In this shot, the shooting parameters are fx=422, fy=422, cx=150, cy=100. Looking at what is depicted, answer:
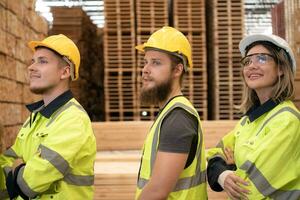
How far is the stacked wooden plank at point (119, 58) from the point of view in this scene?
27.4 ft

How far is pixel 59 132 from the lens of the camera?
8.55 ft

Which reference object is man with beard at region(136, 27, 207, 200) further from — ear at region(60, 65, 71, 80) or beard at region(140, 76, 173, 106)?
ear at region(60, 65, 71, 80)

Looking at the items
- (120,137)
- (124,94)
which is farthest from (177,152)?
(124,94)

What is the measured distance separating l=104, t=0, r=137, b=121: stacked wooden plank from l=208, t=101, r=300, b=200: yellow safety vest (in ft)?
19.9

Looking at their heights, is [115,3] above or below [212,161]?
above

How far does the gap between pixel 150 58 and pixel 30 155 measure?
1.02 metres

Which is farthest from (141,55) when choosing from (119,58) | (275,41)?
(275,41)

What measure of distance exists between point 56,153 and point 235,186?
3.50 ft

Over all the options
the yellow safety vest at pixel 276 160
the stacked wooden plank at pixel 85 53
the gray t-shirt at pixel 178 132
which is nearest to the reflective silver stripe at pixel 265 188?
the yellow safety vest at pixel 276 160

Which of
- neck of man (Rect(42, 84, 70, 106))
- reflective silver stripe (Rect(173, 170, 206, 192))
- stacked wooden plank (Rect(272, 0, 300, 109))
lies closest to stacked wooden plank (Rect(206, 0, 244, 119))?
stacked wooden plank (Rect(272, 0, 300, 109))

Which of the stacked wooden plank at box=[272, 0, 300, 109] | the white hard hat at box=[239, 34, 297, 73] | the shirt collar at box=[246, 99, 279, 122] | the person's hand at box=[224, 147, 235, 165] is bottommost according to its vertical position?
the person's hand at box=[224, 147, 235, 165]

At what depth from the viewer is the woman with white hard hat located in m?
2.27

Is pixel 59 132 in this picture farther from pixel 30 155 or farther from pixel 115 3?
pixel 115 3

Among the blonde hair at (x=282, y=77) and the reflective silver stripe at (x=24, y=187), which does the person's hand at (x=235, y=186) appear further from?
the reflective silver stripe at (x=24, y=187)
